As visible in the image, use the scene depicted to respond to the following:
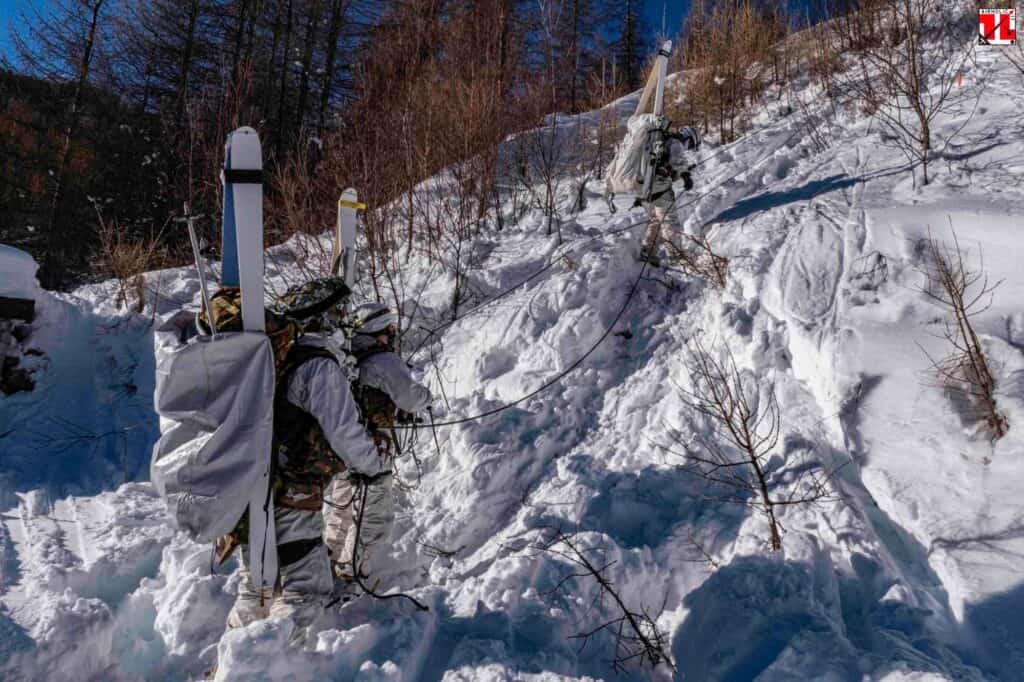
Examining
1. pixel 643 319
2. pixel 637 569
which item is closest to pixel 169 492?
pixel 637 569

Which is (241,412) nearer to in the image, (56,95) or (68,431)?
(68,431)

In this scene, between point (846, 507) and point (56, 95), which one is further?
point (56, 95)

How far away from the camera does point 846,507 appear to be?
3.06 meters

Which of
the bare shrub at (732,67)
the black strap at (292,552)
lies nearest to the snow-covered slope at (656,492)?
the black strap at (292,552)

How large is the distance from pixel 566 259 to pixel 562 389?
1791mm

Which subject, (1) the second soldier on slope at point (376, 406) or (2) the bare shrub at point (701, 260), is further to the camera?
(2) the bare shrub at point (701, 260)

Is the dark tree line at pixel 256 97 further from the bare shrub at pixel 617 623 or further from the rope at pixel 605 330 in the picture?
the bare shrub at pixel 617 623

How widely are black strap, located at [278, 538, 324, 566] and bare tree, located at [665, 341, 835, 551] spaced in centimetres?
209

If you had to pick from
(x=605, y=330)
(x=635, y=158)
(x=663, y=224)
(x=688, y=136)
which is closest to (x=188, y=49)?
(x=635, y=158)

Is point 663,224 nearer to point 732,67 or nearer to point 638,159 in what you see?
point 638,159

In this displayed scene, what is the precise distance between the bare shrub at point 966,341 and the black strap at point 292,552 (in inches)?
134

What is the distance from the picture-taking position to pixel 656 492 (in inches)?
144

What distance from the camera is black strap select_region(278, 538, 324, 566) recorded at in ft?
9.05

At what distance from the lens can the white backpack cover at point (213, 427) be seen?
2.37m
